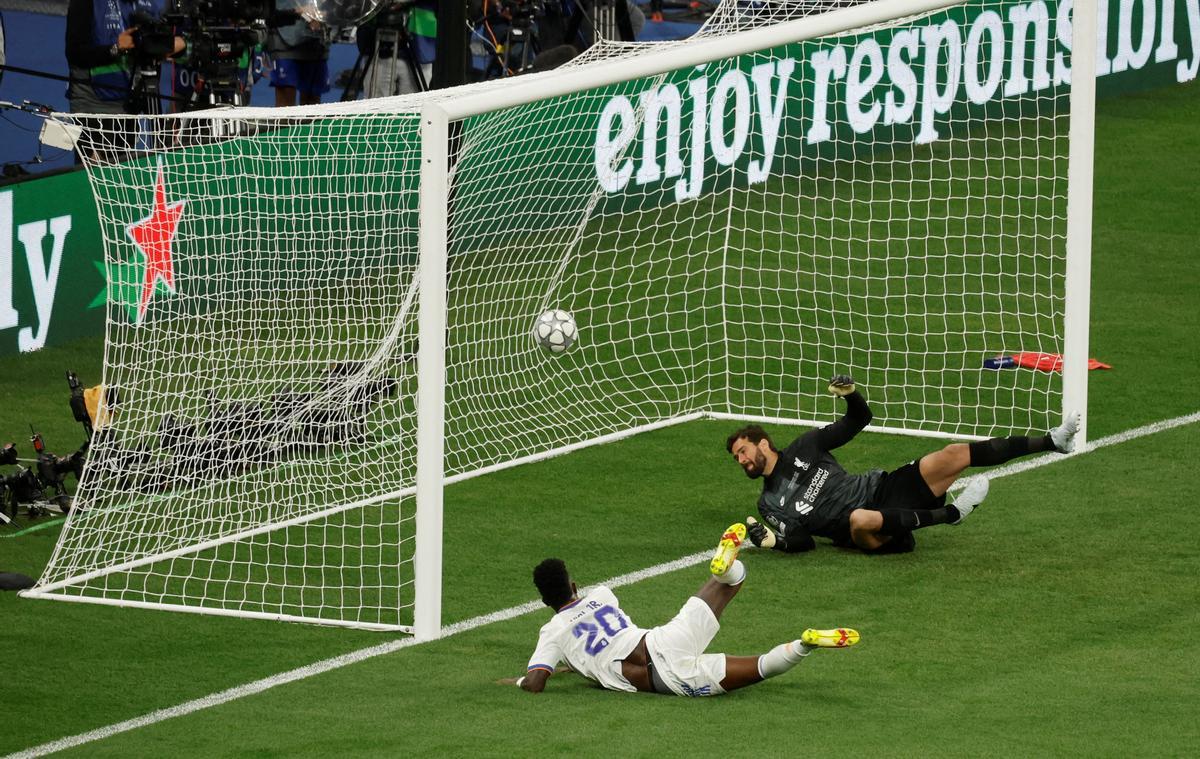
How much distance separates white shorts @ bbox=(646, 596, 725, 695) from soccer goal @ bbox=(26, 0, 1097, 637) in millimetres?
1490

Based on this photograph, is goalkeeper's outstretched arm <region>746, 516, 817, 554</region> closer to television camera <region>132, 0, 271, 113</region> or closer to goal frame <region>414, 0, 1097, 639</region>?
goal frame <region>414, 0, 1097, 639</region>

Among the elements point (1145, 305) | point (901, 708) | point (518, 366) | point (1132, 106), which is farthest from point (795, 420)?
point (1132, 106)

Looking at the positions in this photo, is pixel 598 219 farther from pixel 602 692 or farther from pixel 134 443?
pixel 602 692

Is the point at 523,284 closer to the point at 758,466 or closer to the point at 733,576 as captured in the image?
the point at 758,466

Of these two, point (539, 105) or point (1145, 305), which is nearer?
point (539, 105)

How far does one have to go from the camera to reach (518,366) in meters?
13.5

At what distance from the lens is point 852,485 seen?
1086 cm

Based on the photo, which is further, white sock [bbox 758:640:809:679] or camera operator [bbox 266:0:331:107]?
camera operator [bbox 266:0:331:107]

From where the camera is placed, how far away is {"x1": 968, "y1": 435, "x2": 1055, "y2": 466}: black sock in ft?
35.0

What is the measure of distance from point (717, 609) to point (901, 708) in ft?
2.91

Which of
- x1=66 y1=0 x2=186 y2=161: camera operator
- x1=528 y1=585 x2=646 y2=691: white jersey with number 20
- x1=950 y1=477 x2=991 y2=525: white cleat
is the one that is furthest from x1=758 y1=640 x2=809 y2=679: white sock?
x1=66 y1=0 x2=186 y2=161: camera operator

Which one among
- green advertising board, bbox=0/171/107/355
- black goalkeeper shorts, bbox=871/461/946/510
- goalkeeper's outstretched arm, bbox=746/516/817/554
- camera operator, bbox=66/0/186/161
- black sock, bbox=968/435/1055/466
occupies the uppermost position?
camera operator, bbox=66/0/186/161

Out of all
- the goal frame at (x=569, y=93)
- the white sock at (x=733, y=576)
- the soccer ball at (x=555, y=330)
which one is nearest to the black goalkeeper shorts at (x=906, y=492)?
the goal frame at (x=569, y=93)

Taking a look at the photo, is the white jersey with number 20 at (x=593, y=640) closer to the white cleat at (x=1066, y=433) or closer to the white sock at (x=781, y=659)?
the white sock at (x=781, y=659)
